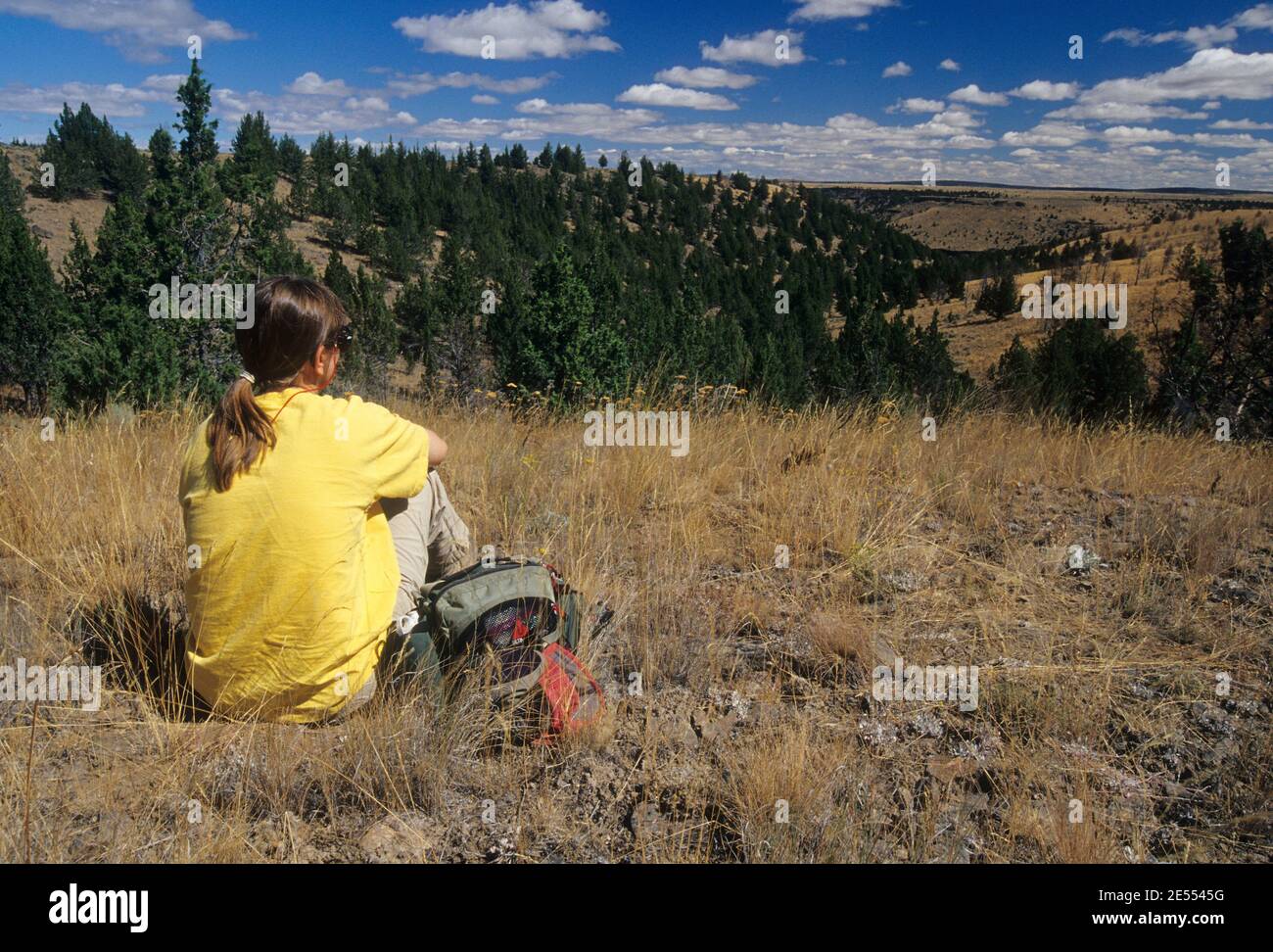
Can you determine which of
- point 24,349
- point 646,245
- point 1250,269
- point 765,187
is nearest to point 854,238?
point 765,187

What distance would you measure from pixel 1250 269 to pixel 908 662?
77.4ft

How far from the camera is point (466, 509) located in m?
3.81

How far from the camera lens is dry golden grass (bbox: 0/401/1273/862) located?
6.19 feet

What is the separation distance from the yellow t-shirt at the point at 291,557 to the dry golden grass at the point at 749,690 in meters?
0.13

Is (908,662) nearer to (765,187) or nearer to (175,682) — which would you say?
(175,682)
